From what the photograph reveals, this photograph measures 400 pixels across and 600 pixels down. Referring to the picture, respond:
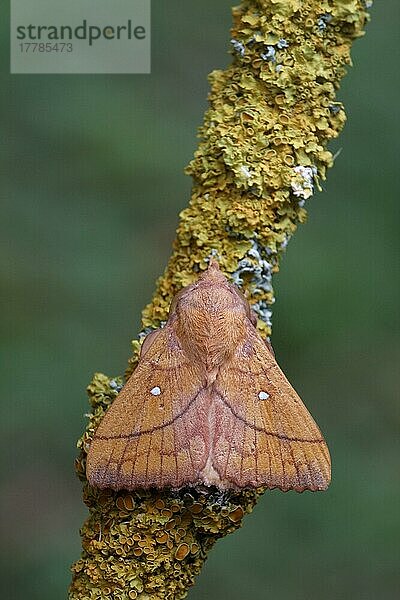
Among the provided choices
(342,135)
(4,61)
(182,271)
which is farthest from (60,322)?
(182,271)

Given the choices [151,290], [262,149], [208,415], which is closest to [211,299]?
[208,415]

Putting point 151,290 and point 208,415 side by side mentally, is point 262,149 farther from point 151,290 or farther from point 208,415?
point 151,290

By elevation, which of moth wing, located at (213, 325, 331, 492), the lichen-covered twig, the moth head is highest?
the lichen-covered twig

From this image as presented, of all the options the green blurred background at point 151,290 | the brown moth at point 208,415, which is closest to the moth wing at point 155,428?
the brown moth at point 208,415

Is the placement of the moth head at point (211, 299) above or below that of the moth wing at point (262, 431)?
above

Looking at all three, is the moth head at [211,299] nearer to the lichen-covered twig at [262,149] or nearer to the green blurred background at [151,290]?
the lichen-covered twig at [262,149]

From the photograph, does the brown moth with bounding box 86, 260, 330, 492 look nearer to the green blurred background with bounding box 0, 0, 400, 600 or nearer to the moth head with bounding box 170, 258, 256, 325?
the moth head with bounding box 170, 258, 256, 325

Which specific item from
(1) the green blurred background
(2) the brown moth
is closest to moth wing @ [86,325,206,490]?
(2) the brown moth
